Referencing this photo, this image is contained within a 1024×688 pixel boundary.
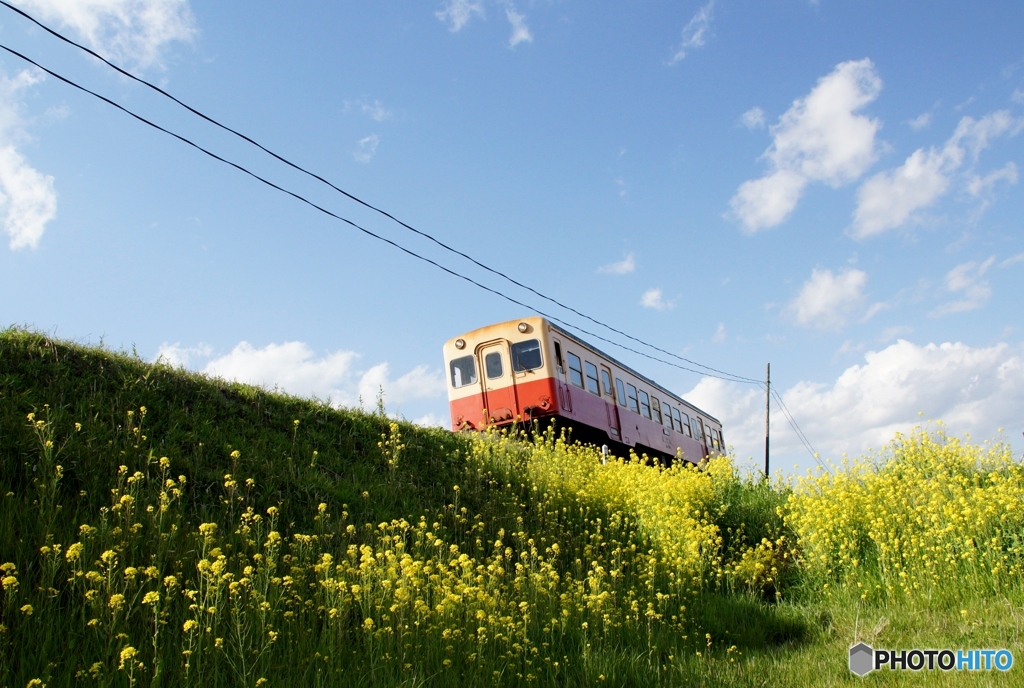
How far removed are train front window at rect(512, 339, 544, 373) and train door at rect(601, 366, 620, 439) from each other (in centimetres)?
256

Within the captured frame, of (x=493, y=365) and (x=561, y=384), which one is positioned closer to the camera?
(x=561, y=384)

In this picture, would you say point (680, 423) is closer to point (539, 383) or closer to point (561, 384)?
point (561, 384)

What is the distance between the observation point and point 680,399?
20.7 metres

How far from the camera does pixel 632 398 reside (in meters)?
16.9

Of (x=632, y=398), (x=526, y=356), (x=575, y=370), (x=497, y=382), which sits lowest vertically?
(x=632, y=398)

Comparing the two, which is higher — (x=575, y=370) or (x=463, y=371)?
(x=463, y=371)

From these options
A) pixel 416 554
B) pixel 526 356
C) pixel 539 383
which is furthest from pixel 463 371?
pixel 416 554

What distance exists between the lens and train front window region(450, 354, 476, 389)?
1429 cm

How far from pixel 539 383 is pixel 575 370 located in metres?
1.31

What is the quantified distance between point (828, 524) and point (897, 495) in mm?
750

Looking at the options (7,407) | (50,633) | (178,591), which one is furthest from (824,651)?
(7,407)

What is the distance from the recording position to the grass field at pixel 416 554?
3.65 m

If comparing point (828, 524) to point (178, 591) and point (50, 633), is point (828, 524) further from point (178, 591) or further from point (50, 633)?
A: point (50, 633)

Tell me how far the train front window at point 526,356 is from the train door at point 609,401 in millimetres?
2565
